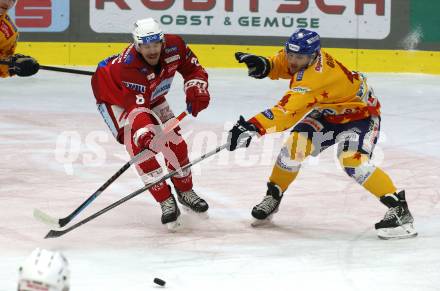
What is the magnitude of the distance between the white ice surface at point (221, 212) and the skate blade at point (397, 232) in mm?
55

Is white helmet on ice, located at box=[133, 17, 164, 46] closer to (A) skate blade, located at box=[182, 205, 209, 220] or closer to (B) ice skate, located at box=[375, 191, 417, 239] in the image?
(A) skate blade, located at box=[182, 205, 209, 220]

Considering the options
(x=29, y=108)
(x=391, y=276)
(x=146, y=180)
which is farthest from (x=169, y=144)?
(x=29, y=108)

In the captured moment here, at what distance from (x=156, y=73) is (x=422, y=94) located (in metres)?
4.71

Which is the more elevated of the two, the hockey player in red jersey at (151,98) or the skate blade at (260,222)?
the hockey player in red jersey at (151,98)

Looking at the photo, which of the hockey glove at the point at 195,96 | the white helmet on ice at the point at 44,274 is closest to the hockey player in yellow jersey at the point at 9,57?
the hockey glove at the point at 195,96

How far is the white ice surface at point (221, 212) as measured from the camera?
4.42 metres

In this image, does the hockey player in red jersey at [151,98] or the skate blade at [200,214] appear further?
the skate blade at [200,214]

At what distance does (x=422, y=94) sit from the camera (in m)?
9.52

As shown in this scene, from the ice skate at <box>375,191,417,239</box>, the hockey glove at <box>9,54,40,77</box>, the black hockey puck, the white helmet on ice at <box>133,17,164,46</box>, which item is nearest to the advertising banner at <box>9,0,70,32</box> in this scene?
the hockey glove at <box>9,54,40,77</box>

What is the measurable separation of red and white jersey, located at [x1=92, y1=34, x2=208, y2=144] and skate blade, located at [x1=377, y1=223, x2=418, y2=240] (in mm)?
1287

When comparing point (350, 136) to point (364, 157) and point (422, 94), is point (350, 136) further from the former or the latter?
point (422, 94)

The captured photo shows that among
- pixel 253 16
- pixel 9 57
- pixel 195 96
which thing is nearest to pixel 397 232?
pixel 195 96

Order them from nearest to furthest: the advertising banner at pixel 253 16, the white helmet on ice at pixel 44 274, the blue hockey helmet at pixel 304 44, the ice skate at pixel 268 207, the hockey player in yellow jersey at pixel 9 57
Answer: the white helmet on ice at pixel 44 274 → the blue hockey helmet at pixel 304 44 → the ice skate at pixel 268 207 → the hockey player in yellow jersey at pixel 9 57 → the advertising banner at pixel 253 16

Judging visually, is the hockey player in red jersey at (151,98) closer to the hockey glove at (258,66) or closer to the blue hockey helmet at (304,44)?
the hockey glove at (258,66)
